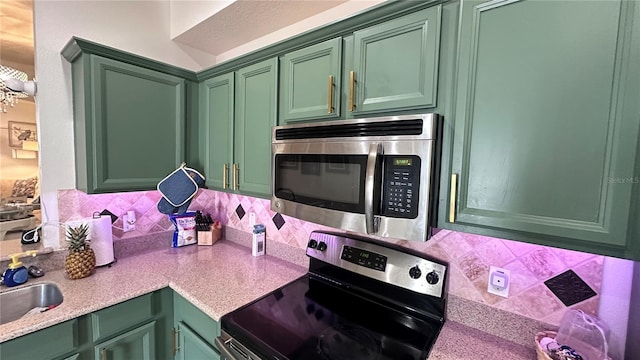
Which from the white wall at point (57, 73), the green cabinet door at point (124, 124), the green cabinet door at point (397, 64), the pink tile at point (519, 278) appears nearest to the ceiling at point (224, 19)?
the white wall at point (57, 73)

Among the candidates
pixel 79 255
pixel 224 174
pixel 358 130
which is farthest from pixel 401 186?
pixel 79 255

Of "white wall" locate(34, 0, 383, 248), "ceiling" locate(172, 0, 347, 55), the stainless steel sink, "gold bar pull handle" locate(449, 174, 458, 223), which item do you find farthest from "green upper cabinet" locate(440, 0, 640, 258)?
the stainless steel sink

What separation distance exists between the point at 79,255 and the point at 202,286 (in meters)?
0.72

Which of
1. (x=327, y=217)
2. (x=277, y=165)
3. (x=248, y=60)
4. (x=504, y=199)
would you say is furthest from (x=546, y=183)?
(x=248, y=60)

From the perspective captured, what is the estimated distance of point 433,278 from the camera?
113 centimetres

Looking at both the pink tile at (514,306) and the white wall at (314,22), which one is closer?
the pink tile at (514,306)

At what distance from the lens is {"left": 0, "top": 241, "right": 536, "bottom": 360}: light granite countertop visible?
988 mm

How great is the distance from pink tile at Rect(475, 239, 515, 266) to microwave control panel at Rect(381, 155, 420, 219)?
44 centimetres

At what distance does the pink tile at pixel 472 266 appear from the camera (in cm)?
109

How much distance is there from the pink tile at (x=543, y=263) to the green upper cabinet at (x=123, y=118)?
198cm

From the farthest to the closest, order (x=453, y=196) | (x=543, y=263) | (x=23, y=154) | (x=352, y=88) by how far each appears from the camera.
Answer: (x=23, y=154)
(x=352, y=88)
(x=543, y=263)
(x=453, y=196)

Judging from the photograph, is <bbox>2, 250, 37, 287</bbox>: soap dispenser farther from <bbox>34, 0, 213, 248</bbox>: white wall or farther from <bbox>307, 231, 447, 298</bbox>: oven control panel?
<bbox>307, 231, 447, 298</bbox>: oven control panel

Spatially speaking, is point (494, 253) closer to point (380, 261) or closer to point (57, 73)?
point (380, 261)

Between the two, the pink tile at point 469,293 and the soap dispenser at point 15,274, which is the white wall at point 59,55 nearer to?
the soap dispenser at point 15,274
